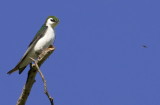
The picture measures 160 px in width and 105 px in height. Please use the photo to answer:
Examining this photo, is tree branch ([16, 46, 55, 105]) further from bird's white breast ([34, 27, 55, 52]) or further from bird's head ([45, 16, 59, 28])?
bird's head ([45, 16, 59, 28])

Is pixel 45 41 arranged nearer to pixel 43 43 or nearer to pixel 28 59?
pixel 43 43

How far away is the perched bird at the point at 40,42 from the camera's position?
9.60 meters

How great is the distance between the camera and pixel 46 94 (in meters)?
6.07

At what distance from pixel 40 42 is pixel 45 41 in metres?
0.13

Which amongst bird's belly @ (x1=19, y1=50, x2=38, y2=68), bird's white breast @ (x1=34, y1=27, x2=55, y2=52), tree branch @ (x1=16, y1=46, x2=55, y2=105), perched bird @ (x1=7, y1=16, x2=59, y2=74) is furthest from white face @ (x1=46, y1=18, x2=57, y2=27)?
tree branch @ (x1=16, y1=46, x2=55, y2=105)

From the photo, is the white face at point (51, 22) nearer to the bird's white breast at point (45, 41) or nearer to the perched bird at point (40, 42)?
the perched bird at point (40, 42)

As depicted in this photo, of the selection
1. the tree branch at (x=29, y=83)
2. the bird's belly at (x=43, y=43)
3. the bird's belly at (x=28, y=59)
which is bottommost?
the tree branch at (x=29, y=83)

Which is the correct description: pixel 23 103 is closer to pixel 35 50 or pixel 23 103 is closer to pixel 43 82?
pixel 43 82

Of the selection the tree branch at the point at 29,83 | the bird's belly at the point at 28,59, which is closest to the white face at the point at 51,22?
the bird's belly at the point at 28,59

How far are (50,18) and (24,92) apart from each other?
337cm

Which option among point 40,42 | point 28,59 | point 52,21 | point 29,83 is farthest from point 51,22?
point 29,83

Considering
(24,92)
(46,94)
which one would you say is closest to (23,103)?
(24,92)

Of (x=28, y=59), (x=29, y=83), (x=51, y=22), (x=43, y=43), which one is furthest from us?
(x=51, y=22)

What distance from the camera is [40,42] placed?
10.0 meters
